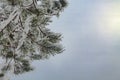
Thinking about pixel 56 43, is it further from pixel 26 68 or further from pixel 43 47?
pixel 26 68

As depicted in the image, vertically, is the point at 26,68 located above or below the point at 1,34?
below

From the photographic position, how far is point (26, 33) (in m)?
11.5

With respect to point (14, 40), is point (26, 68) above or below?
below

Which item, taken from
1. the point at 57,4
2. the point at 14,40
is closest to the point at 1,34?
the point at 14,40

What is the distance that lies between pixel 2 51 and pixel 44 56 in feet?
4.83

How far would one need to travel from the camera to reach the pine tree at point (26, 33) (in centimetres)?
1141

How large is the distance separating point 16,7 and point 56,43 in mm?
1955

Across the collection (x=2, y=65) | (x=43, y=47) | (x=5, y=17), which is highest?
(x=5, y=17)

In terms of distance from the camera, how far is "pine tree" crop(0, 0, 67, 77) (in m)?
11.4

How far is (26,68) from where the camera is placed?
39.7 feet

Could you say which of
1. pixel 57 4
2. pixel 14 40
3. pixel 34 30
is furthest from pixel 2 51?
pixel 57 4

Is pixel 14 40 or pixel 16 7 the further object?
pixel 14 40

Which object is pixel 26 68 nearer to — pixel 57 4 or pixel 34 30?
pixel 34 30

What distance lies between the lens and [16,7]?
1112 cm
